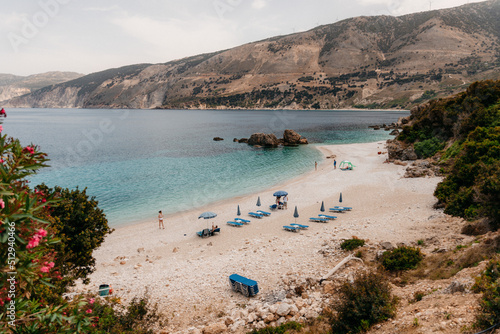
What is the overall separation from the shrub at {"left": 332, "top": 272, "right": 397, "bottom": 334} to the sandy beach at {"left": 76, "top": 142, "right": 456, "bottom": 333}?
148 inches

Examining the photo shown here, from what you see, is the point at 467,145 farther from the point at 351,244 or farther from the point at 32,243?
the point at 32,243

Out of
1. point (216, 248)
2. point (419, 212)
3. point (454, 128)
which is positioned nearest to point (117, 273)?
point (216, 248)

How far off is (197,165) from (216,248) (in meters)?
31.4

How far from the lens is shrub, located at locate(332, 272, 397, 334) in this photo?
8352 millimetres

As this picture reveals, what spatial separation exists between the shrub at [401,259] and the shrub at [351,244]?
218 cm

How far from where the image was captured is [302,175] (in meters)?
41.8

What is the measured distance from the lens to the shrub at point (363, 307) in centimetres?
835

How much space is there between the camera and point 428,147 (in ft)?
129

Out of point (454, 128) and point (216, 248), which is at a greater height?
point (454, 128)

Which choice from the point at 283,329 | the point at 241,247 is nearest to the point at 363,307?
the point at 283,329

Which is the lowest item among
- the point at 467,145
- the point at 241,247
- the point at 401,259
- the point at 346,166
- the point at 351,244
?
the point at 241,247

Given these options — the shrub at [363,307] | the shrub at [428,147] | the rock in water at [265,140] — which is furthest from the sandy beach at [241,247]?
the rock in water at [265,140]

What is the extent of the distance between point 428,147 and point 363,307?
3896 centimetres

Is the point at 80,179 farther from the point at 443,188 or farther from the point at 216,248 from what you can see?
the point at 443,188
